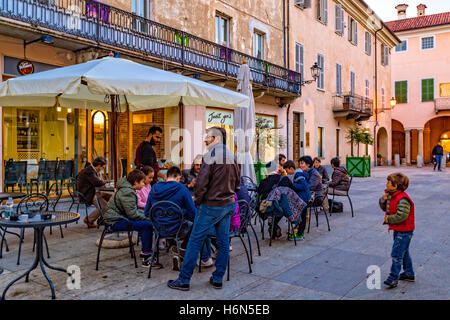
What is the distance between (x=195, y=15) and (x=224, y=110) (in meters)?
3.62

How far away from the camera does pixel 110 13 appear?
32.4ft

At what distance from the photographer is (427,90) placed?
1297 inches

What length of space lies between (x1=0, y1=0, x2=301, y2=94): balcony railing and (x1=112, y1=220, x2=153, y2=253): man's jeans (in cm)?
563

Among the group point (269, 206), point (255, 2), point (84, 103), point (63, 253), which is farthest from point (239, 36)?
point (63, 253)

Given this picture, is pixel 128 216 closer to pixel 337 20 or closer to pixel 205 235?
pixel 205 235

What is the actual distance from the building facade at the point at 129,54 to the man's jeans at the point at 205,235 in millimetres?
2321

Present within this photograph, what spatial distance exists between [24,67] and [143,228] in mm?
6377

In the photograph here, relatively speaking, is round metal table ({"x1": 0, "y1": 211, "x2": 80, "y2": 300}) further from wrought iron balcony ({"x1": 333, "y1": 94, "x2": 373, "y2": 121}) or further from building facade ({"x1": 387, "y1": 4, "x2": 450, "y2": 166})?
building facade ({"x1": 387, "y1": 4, "x2": 450, "y2": 166})

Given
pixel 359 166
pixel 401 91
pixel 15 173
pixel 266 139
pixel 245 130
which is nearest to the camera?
pixel 15 173

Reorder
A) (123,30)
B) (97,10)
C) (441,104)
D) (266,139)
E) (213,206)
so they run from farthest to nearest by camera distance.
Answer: (441,104) < (266,139) < (123,30) < (97,10) < (213,206)

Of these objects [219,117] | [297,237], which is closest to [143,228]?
[297,237]

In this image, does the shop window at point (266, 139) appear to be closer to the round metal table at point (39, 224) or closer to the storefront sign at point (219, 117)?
the storefront sign at point (219, 117)

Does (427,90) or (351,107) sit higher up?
(427,90)

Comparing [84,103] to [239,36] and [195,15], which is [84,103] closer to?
[195,15]
